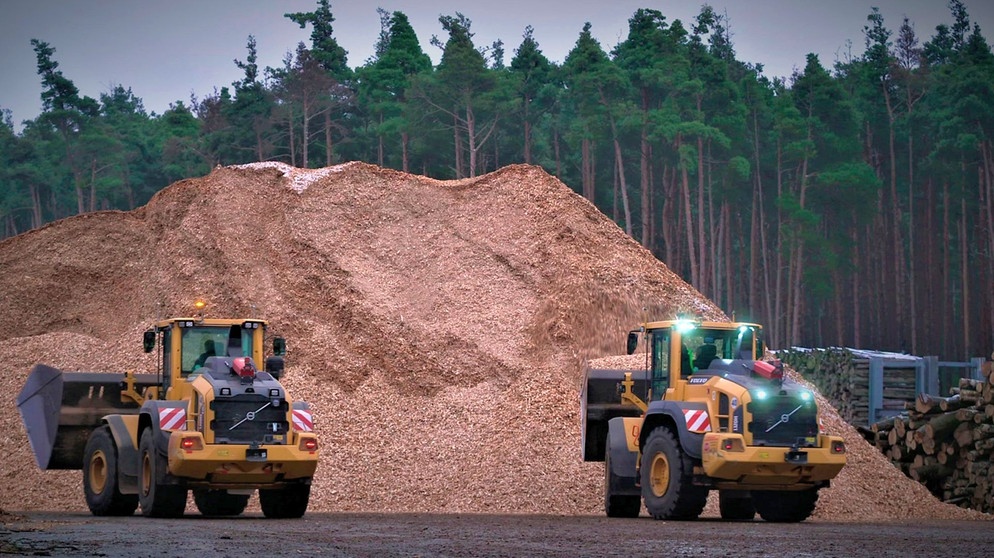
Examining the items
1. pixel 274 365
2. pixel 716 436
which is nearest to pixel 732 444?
pixel 716 436

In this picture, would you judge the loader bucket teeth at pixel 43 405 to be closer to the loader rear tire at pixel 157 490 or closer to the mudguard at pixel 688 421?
the loader rear tire at pixel 157 490

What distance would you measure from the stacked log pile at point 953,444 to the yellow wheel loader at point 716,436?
556 cm

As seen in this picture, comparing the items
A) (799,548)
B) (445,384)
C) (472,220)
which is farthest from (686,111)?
(799,548)

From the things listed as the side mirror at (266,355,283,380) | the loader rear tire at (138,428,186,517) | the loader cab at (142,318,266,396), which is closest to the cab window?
the side mirror at (266,355,283,380)

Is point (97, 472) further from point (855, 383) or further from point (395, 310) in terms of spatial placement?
point (855, 383)

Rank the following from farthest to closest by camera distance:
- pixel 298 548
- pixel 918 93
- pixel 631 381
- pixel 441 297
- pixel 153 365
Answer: pixel 918 93, pixel 441 297, pixel 153 365, pixel 631 381, pixel 298 548

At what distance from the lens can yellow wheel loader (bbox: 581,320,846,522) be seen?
16297 millimetres

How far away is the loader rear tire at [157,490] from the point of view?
16.8 meters

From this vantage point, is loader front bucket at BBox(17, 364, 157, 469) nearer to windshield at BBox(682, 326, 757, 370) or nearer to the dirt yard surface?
the dirt yard surface

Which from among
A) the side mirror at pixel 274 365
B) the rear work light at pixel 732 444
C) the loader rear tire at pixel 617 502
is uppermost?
the side mirror at pixel 274 365

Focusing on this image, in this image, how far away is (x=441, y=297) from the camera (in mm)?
28922

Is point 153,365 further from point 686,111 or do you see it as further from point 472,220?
point 686,111

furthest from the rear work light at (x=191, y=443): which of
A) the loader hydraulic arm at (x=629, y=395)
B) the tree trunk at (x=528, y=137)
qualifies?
the tree trunk at (x=528, y=137)

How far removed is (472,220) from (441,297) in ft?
10.3
